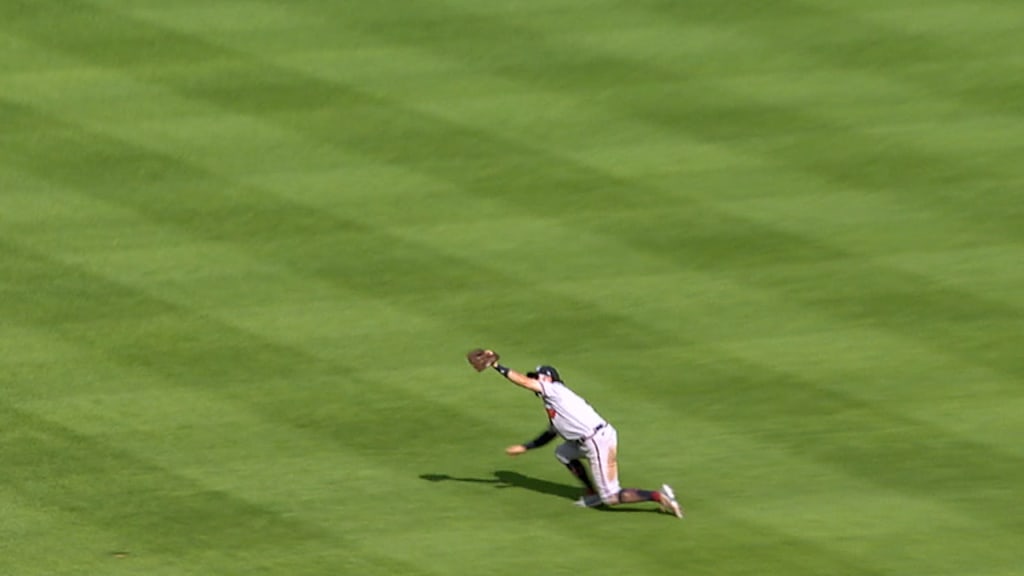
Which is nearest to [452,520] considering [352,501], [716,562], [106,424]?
[352,501]

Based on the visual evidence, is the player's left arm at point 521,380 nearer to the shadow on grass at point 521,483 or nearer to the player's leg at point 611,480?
the player's leg at point 611,480

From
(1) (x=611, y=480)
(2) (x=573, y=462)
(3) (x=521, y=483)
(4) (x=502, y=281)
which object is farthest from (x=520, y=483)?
(4) (x=502, y=281)

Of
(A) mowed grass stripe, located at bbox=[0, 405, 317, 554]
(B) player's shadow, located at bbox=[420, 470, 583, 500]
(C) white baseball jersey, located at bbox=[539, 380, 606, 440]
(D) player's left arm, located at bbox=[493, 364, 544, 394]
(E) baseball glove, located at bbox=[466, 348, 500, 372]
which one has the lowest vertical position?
(A) mowed grass stripe, located at bbox=[0, 405, 317, 554]

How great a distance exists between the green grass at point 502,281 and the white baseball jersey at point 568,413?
37.4 inches

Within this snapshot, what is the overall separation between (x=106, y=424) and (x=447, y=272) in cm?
544

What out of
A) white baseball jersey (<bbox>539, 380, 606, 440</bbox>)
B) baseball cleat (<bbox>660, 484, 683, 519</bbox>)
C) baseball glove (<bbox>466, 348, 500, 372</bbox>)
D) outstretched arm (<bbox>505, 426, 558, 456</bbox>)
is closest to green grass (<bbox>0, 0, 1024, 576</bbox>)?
baseball cleat (<bbox>660, 484, 683, 519</bbox>)

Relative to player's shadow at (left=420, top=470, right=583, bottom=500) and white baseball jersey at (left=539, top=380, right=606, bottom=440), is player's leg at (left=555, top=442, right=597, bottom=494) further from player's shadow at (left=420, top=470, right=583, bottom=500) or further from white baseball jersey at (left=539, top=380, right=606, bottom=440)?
white baseball jersey at (left=539, top=380, right=606, bottom=440)

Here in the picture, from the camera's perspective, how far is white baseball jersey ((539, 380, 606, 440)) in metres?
21.0

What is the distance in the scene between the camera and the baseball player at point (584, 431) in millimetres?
20953

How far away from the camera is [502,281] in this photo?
88.1 ft

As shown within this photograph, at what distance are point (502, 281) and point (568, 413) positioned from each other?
6.08 metres

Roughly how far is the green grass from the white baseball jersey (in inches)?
37.4

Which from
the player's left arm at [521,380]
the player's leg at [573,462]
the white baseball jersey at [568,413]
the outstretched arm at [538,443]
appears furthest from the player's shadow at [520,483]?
the player's left arm at [521,380]

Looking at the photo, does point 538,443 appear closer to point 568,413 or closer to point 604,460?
point 568,413
